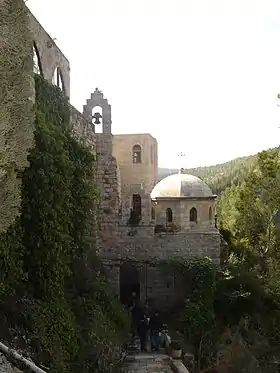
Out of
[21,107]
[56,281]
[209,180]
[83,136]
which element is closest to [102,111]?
[83,136]

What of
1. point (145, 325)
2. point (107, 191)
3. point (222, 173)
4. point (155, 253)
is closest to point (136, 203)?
point (107, 191)

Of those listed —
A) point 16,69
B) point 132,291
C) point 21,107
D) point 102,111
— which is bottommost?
point 132,291

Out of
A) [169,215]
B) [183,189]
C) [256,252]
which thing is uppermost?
[183,189]

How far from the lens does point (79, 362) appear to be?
32.2 feet

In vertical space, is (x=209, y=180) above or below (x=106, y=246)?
above

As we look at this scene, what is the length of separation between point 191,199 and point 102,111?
4.79 meters

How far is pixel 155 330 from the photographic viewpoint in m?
15.1

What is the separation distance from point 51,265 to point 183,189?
1182cm

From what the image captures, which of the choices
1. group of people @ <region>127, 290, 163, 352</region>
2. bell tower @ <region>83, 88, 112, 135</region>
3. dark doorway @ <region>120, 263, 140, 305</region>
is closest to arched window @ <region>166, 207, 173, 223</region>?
dark doorway @ <region>120, 263, 140, 305</region>

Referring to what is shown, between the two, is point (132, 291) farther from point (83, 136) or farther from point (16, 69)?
point (16, 69)

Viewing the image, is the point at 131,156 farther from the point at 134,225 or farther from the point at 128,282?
the point at 134,225

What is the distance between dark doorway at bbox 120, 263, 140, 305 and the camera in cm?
1888

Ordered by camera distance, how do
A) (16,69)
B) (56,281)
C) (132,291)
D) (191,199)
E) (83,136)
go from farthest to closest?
(191,199), (132,291), (83,136), (56,281), (16,69)

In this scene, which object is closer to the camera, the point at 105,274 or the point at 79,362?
the point at 79,362
